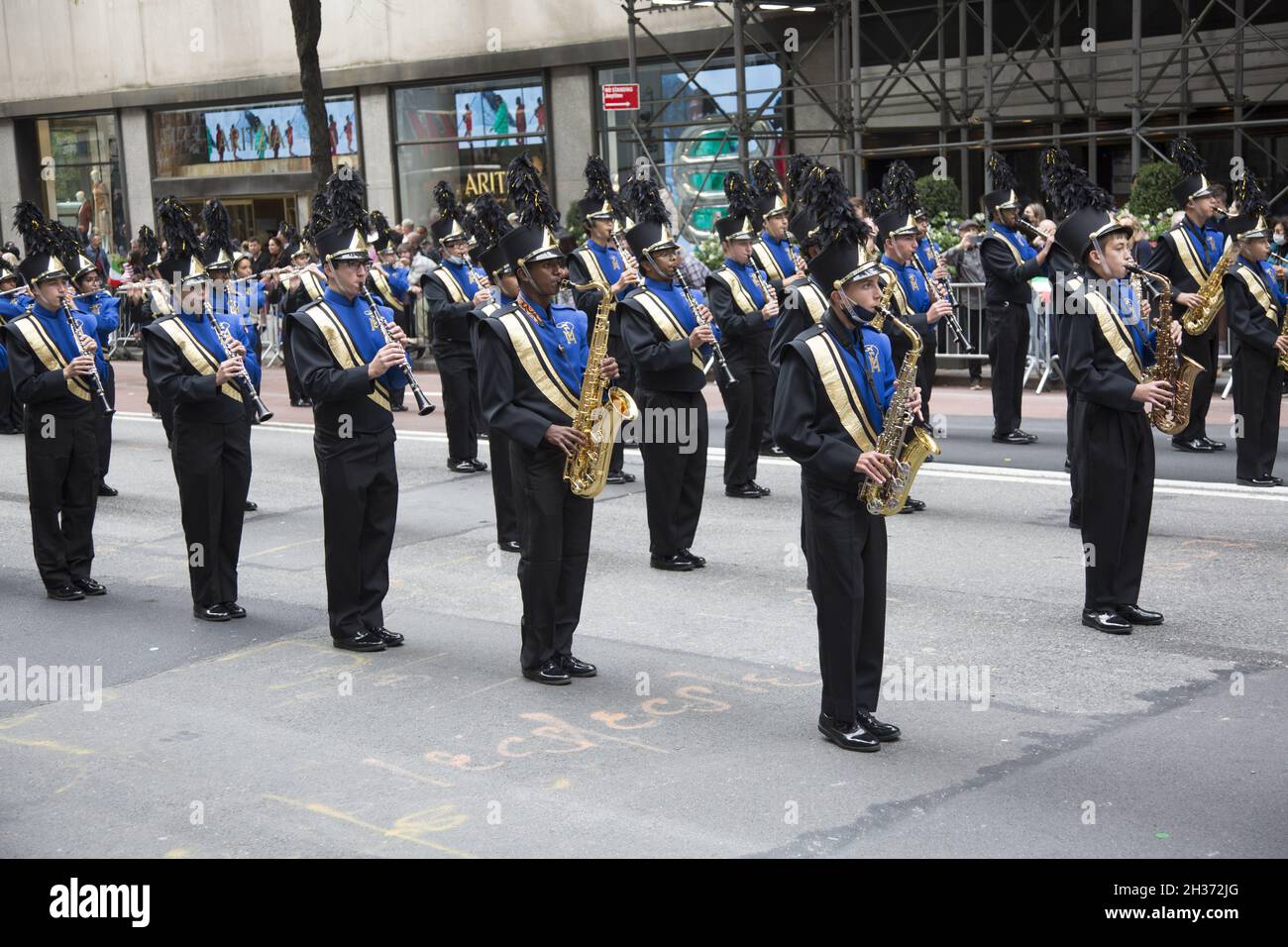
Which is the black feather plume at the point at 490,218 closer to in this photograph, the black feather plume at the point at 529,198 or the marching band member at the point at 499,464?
the marching band member at the point at 499,464

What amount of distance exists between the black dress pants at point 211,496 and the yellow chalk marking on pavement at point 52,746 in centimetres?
228

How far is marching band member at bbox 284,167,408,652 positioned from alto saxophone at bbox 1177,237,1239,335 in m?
6.91

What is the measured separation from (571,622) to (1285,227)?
10.9m

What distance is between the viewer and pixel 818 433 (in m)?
7.05

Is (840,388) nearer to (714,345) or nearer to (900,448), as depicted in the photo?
(900,448)

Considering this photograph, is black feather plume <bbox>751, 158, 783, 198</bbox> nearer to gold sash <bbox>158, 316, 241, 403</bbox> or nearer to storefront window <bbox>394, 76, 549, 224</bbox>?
gold sash <bbox>158, 316, 241, 403</bbox>

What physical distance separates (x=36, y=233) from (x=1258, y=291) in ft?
29.6

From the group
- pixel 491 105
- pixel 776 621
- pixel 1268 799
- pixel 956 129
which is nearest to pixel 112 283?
pixel 491 105

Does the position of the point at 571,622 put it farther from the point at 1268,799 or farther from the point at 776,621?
the point at 1268,799

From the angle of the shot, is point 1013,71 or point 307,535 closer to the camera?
point 307,535

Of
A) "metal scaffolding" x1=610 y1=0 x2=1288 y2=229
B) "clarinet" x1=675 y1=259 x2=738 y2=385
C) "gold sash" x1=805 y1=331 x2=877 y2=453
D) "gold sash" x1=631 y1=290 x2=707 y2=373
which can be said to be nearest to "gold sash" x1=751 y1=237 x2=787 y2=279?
"clarinet" x1=675 y1=259 x2=738 y2=385

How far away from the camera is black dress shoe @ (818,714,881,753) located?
6.95m

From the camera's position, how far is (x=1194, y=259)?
13.5 meters

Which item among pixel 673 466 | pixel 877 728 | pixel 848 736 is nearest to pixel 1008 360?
pixel 673 466
